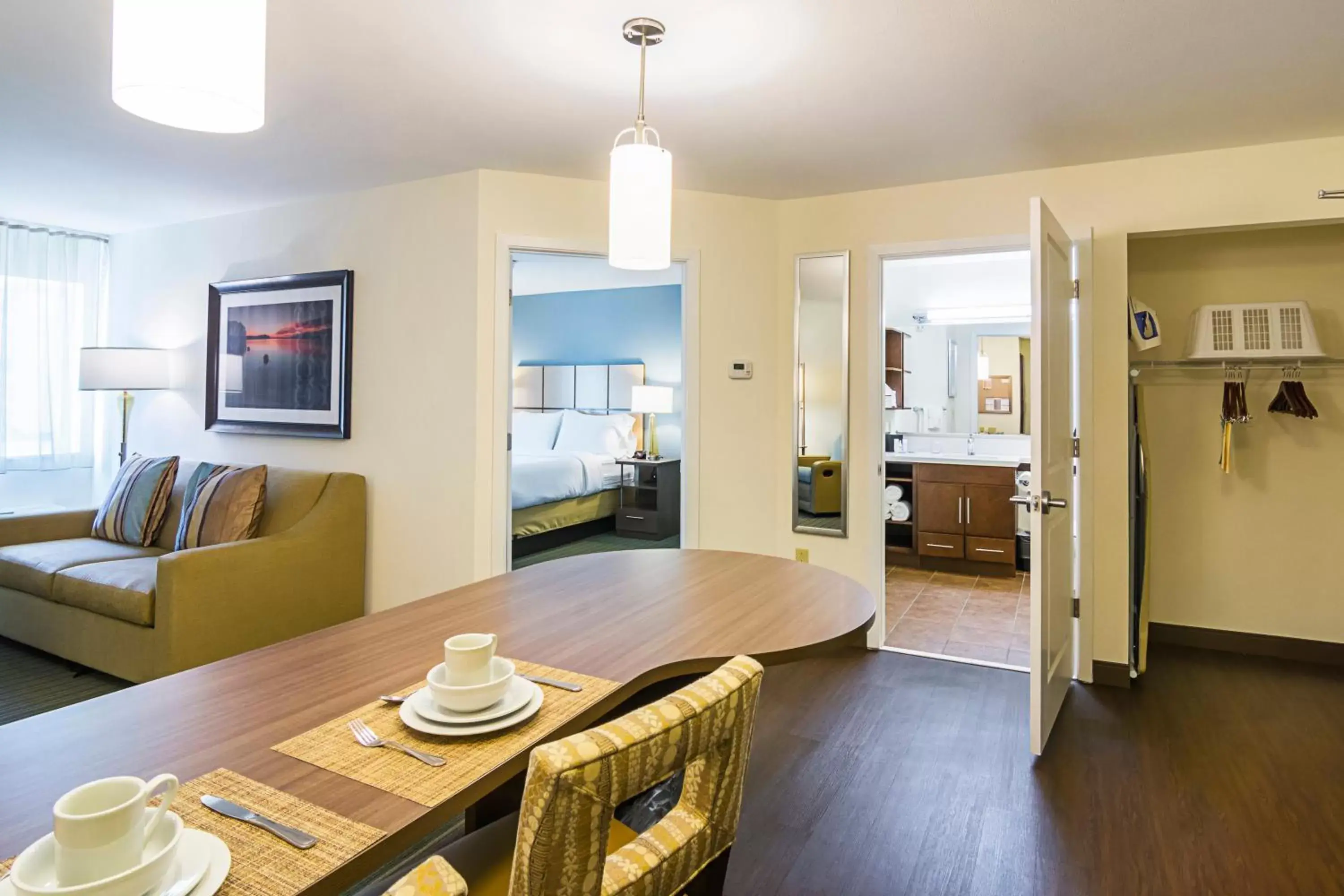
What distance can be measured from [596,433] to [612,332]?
110 cm

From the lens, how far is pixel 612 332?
7.31 meters

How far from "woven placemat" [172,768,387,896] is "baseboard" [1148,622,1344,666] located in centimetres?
371

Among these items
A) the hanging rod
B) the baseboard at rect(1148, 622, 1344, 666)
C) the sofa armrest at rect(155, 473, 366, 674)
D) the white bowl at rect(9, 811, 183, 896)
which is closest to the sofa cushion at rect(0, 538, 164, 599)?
the sofa armrest at rect(155, 473, 366, 674)

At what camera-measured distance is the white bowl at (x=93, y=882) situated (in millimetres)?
625

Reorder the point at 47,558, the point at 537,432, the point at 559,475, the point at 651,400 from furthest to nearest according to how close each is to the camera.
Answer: the point at 537,432, the point at 651,400, the point at 559,475, the point at 47,558

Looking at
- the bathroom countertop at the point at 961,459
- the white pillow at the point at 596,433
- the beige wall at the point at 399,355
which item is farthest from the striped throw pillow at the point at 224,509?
the bathroom countertop at the point at 961,459

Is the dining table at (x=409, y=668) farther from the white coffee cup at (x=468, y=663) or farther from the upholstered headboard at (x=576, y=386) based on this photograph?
the upholstered headboard at (x=576, y=386)

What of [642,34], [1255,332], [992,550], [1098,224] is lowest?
[992,550]

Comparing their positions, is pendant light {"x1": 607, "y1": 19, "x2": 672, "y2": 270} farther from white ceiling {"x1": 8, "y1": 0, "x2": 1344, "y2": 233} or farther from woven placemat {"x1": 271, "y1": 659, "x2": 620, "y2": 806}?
woven placemat {"x1": 271, "y1": 659, "x2": 620, "y2": 806}

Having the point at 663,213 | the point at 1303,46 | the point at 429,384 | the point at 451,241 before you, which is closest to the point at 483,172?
the point at 451,241

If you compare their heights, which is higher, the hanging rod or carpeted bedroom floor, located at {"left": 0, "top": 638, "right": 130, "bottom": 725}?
the hanging rod

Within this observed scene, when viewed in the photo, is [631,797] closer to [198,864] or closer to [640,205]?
[198,864]

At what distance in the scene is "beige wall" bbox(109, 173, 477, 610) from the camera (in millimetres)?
3406

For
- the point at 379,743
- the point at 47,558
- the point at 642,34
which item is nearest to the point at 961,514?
the point at 642,34
